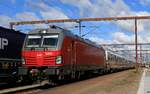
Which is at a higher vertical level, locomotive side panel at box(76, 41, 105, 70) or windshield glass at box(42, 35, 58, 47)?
windshield glass at box(42, 35, 58, 47)

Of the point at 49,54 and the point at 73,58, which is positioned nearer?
the point at 49,54

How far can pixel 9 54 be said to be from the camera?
2244cm

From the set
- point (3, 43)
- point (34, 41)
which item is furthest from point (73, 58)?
point (3, 43)

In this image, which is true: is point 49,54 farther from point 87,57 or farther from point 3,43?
point 87,57

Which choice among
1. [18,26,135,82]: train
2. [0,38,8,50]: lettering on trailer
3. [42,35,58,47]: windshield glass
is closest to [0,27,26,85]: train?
[0,38,8,50]: lettering on trailer

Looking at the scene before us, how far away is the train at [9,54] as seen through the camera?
2144 cm

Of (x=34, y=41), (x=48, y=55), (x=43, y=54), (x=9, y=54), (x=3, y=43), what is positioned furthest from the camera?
(x=9, y=54)

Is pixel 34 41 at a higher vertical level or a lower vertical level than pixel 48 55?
higher

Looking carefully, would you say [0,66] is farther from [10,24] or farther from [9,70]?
[10,24]

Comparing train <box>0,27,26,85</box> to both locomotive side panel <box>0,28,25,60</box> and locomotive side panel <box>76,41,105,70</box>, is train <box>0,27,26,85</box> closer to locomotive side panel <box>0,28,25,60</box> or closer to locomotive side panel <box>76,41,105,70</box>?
locomotive side panel <box>0,28,25,60</box>

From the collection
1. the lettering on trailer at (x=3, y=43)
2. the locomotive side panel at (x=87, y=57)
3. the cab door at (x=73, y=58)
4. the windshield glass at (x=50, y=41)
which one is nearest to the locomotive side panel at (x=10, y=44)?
the lettering on trailer at (x=3, y=43)

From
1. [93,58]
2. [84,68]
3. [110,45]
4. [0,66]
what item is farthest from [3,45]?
[110,45]

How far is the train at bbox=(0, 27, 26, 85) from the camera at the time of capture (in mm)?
21438

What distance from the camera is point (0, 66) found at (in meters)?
21.1
